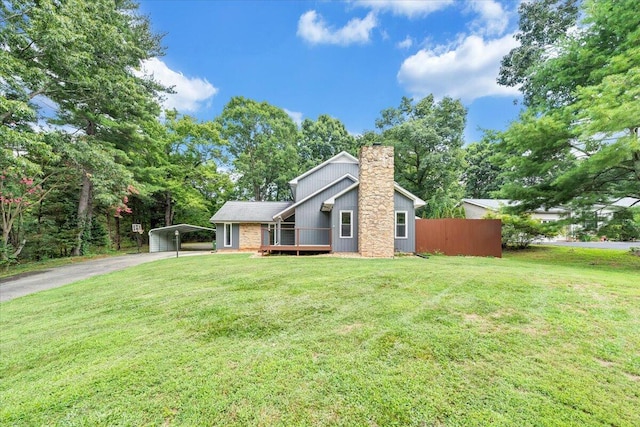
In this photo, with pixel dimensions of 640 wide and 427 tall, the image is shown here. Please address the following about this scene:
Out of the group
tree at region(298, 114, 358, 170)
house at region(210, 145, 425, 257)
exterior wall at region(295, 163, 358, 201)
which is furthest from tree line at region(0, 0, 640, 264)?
exterior wall at region(295, 163, 358, 201)

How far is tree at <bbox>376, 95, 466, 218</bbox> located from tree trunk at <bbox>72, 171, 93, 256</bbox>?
22.7 m

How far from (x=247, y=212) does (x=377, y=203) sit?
37.0 feet

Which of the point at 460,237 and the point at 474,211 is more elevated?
the point at 474,211

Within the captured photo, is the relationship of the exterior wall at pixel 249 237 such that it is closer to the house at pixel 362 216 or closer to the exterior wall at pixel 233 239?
the exterior wall at pixel 233 239

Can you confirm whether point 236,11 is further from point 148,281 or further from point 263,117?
point 263,117

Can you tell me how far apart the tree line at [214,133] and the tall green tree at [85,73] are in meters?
0.07

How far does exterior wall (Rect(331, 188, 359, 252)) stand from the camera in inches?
515

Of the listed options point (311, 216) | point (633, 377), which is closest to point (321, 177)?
point (311, 216)

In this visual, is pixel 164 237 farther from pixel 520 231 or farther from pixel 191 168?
pixel 520 231

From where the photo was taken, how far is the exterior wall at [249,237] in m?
19.1

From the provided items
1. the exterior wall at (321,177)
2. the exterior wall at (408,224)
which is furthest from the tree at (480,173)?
the exterior wall at (408,224)

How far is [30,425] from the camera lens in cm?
Result: 223

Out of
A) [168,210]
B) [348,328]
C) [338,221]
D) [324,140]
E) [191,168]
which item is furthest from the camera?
[324,140]

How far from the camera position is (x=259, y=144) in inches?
1146
